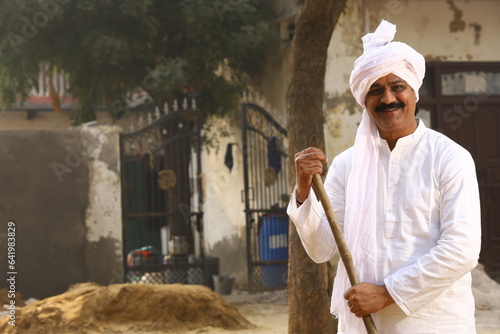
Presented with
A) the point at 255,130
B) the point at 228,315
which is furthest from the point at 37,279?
the point at 255,130

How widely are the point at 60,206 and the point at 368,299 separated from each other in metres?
7.03

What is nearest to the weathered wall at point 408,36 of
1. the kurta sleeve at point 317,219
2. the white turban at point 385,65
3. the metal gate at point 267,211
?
the metal gate at point 267,211

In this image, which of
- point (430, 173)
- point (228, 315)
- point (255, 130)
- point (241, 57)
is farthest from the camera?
point (241, 57)

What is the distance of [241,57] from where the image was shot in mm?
11562

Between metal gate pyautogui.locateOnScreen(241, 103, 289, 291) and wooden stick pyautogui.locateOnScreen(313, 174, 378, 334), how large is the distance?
273 inches

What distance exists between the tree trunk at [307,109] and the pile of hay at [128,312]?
7.97ft

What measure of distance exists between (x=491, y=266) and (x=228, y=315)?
4587 mm

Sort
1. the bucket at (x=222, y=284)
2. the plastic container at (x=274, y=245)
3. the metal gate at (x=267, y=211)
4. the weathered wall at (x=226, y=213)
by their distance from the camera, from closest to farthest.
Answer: the metal gate at (x=267, y=211), the plastic container at (x=274, y=245), the bucket at (x=222, y=284), the weathered wall at (x=226, y=213)

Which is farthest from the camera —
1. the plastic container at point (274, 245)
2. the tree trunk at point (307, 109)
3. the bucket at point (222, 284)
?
the bucket at point (222, 284)

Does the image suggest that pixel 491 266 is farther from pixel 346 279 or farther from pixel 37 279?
pixel 346 279

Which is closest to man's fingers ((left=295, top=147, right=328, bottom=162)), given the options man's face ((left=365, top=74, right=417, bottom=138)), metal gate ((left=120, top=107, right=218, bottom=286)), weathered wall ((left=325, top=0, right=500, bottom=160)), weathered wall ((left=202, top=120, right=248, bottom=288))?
man's face ((left=365, top=74, right=417, bottom=138))

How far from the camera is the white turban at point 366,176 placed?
8.66ft

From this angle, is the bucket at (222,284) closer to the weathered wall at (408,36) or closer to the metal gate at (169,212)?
the metal gate at (169,212)

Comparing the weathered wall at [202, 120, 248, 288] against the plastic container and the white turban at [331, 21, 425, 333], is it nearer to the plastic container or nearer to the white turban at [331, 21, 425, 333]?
the plastic container
